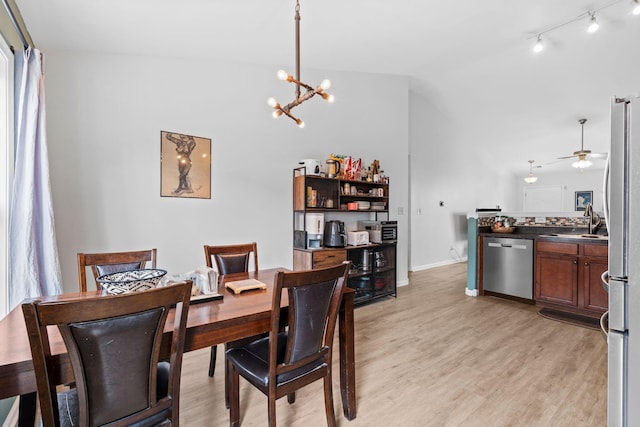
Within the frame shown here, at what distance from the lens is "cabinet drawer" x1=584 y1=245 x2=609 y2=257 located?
323 centimetres

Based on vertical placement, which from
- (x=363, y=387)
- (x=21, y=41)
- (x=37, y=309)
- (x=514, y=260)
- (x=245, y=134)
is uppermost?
(x=21, y=41)

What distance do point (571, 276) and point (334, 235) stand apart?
2690 millimetres

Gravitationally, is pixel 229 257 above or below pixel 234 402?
above

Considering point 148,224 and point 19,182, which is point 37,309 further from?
point 148,224

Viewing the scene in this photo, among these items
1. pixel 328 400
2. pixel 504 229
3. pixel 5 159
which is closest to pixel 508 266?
pixel 504 229

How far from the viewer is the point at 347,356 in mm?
1799

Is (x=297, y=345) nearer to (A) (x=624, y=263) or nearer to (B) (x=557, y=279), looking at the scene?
(A) (x=624, y=263)

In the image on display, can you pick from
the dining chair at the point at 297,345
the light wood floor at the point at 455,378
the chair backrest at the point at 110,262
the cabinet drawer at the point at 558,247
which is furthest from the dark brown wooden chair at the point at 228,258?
the cabinet drawer at the point at 558,247

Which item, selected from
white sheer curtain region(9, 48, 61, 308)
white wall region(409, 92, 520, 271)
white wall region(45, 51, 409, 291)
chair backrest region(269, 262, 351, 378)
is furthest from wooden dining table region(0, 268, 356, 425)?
white wall region(409, 92, 520, 271)

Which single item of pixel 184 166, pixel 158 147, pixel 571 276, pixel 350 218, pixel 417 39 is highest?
pixel 417 39

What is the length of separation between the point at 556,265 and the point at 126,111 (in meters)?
4.84

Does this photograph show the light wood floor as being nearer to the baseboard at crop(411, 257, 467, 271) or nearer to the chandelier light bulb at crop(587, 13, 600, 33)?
the baseboard at crop(411, 257, 467, 271)

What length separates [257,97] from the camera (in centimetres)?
361

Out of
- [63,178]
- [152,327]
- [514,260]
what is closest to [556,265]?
[514,260]
